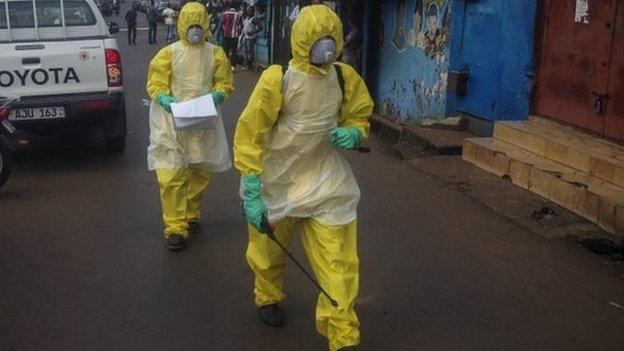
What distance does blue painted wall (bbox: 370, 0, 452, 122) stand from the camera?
11.0 m

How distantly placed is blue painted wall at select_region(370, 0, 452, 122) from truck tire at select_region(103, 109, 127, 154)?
3997 millimetres

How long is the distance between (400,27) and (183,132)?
660 centimetres

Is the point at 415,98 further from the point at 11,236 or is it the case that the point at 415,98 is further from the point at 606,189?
the point at 11,236

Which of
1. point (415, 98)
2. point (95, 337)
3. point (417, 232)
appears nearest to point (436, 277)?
point (417, 232)

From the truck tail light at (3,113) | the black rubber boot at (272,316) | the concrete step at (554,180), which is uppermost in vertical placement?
the truck tail light at (3,113)

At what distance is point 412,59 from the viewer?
11.8m

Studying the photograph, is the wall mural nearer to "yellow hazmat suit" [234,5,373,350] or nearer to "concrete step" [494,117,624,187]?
"concrete step" [494,117,624,187]

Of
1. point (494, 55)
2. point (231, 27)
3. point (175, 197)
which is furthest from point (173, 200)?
point (231, 27)

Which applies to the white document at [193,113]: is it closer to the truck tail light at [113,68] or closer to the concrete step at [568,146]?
the truck tail light at [113,68]

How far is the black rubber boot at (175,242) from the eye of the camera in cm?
618

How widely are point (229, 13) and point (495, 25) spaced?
42.3ft

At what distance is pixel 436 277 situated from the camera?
5.71m

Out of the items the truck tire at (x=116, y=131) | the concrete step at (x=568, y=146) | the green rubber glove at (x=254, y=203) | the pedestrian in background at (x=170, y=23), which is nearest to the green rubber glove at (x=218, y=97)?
the green rubber glove at (x=254, y=203)

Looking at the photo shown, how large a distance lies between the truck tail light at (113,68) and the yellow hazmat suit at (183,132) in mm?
2539
